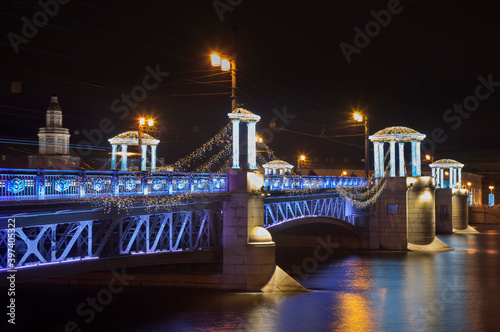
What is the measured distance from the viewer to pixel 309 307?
27000 mm

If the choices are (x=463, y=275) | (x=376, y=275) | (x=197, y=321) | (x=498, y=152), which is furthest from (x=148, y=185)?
(x=498, y=152)

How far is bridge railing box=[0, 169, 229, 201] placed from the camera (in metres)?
15.9

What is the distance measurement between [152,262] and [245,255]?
5.46 meters

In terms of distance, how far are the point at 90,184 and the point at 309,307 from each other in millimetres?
12587

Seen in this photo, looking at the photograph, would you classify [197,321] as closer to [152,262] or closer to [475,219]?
[152,262]

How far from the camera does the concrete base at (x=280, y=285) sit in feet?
90.9

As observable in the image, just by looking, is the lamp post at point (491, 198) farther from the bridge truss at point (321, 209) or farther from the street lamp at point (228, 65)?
the street lamp at point (228, 65)

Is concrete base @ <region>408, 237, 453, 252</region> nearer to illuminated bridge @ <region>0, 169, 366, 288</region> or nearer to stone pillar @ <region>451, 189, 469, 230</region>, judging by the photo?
stone pillar @ <region>451, 189, 469, 230</region>

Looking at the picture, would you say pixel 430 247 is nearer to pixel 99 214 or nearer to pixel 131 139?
pixel 131 139

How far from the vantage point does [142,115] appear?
111 ft

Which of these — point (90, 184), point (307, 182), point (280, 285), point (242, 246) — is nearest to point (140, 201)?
point (90, 184)

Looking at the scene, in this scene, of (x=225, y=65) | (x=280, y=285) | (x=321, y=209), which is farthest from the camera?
(x=321, y=209)

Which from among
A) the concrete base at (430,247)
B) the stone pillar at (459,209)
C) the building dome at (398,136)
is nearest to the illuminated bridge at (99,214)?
the building dome at (398,136)

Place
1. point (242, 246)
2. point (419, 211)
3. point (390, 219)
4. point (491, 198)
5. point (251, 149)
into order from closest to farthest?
point (242, 246), point (251, 149), point (390, 219), point (419, 211), point (491, 198)
